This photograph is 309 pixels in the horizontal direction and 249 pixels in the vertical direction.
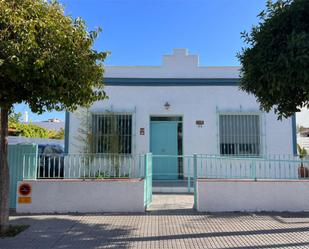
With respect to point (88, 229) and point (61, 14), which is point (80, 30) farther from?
point (88, 229)

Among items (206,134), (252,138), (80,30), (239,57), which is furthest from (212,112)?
(80,30)

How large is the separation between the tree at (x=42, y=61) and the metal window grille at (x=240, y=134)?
6.81 metres

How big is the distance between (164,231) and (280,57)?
387cm

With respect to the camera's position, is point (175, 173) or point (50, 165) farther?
point (175, 173)

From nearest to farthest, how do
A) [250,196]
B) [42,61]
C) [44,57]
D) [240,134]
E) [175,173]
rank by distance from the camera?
[42,61] < [44,57] < [250,196] < [175,173] < [240,134]

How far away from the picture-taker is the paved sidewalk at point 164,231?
6461 mm

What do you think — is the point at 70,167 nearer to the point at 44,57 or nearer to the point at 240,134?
the point at 44,57

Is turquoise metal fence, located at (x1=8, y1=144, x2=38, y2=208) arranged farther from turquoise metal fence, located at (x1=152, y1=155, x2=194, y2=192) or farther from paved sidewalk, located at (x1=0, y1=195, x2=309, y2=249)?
turquoise metal fence, located at (x1=152, y1=155, x2=194, y2=192)

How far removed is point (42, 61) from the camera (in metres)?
5.92

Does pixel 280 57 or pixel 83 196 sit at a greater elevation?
pixel 280 57

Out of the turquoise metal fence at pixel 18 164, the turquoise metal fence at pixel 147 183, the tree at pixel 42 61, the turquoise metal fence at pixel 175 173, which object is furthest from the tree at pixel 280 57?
the turquoise metal fence at pixel 175 173

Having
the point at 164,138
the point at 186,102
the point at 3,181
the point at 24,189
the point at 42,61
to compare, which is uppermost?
the point at 186,102

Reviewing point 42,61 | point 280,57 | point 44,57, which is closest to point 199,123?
point 280,57

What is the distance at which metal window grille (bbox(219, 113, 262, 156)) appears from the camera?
13.2 metres
